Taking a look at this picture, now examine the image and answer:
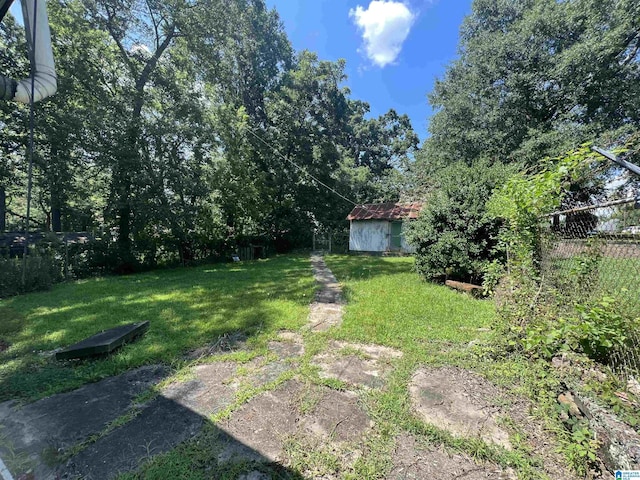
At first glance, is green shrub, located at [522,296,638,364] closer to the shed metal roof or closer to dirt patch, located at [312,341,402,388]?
dirt patch, located at [312,341,402,388]

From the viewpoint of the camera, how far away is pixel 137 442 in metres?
1.89

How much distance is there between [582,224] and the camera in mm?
2934

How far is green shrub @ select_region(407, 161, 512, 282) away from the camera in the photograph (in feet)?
18.7

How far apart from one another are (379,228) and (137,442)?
14.9 metres

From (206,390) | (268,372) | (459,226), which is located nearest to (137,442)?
(206,390)

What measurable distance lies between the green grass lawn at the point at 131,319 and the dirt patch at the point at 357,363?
1.03 metres

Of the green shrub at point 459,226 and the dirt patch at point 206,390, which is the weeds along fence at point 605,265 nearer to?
the green shrub at point 459,226

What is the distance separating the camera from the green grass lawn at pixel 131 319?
286 cm

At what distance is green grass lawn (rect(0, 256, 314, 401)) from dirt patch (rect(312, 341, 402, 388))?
3.37 ft

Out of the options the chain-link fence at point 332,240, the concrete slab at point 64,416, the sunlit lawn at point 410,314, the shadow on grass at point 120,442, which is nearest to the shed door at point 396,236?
the chain-link fence at point 332,240

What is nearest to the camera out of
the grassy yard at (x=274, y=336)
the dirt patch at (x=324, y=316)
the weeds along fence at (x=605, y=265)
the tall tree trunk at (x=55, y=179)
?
the grassy yard at (x=274, y=336)

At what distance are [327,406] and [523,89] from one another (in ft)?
47.0

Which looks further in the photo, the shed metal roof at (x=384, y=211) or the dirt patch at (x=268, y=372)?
the shed metal roof at (x=384, y=211)

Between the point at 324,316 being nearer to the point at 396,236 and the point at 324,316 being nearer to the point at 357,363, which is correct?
the point at 357,363
